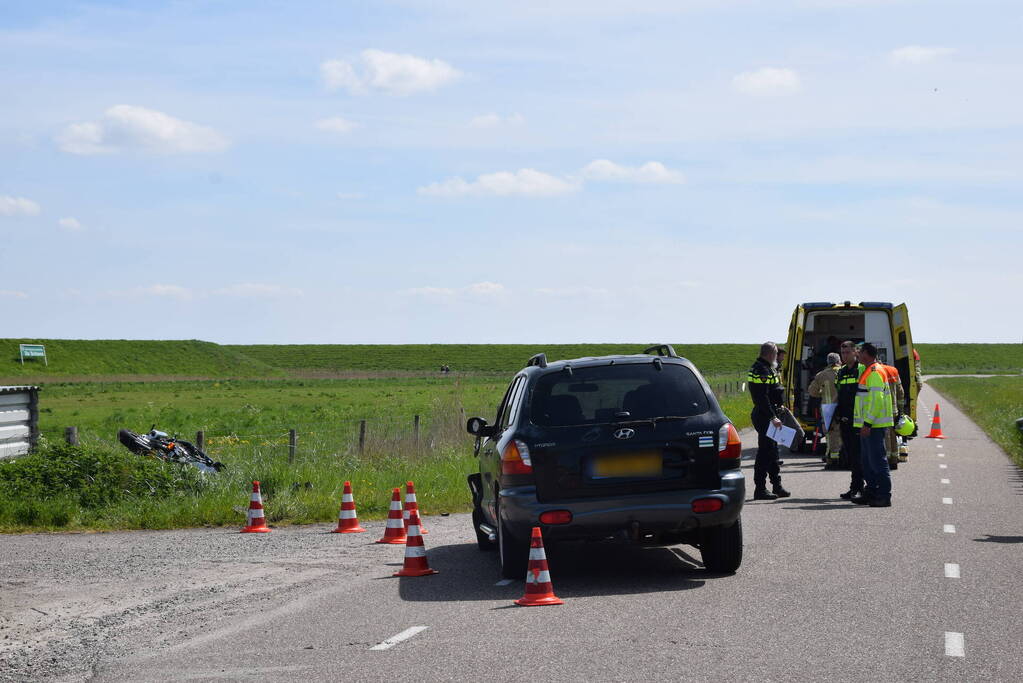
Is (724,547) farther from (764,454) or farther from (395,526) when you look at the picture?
(764,454)

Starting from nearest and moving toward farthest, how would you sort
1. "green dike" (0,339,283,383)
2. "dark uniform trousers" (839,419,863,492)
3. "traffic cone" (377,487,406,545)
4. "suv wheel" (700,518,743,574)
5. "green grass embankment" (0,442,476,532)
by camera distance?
"suv wheel" (700,518,743,574) → "traffic cone" (377,487,406,545) → "green grass embankment" (0,442,476,532) → "dark uniform trousers" (839,419,863,492) → "green dike" (0,339,283,383)

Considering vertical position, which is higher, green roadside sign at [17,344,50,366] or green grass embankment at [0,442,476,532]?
green roadside sign at [17,344,50,366]

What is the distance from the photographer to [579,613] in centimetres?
779

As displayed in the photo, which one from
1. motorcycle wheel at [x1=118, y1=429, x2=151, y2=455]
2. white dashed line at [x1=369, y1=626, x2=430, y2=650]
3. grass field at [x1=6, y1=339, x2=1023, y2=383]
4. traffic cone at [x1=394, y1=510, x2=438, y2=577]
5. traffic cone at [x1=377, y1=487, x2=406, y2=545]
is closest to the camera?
white dashed line at [x1=369, y1=626, x2=430, y2=650]

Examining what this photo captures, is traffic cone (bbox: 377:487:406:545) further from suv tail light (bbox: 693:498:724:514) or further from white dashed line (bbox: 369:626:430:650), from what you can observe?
white dashed line (bbox: 369:626:430:650)

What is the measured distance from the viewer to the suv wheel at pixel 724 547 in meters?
9.08

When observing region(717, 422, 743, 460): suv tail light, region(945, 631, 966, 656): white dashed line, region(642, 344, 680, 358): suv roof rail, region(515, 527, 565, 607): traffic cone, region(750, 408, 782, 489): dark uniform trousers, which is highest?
region(642, 344, 680, 358): suv roof rail

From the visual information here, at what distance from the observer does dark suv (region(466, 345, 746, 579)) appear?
8.75m

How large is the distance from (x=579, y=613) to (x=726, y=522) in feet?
5.36

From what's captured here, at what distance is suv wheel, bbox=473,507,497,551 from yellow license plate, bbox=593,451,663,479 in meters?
2.16

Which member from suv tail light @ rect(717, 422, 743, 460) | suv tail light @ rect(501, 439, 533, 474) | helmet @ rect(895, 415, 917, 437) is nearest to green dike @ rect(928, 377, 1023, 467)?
helmet @ rect(895, 415, 917, 437)

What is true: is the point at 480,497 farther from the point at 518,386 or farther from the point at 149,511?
the point at 149,511

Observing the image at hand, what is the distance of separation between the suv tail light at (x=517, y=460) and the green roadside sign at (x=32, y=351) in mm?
110137

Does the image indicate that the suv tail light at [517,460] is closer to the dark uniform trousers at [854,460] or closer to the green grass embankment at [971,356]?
the dark uniform trousers at [854,460]
